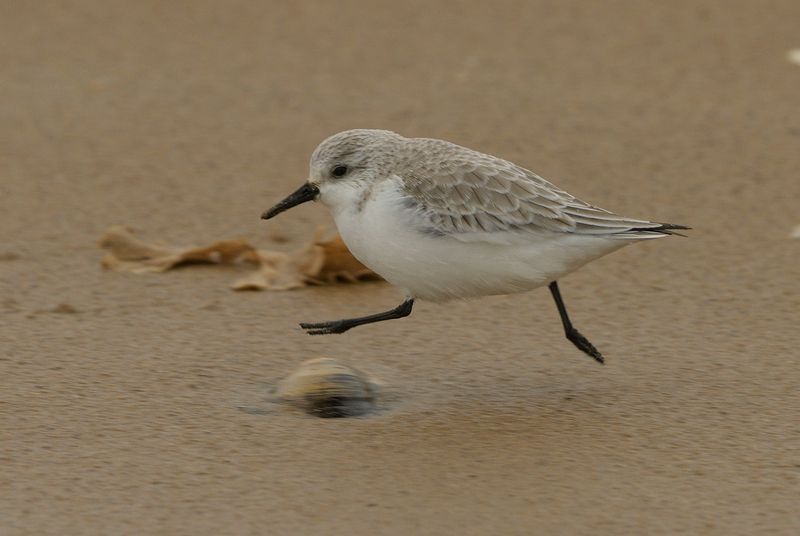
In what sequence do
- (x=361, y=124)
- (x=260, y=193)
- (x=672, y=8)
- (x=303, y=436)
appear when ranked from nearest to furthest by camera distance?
1. (x=303, y=436)
2. (x=260, y=193)
3. (x=361, y=124)
4. (x=672, y=8)

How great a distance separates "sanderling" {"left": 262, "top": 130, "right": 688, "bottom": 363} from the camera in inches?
145

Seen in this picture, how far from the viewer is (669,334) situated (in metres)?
4.27

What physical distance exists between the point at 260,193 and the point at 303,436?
227 centimetres

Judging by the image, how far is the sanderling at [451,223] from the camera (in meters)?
3.68

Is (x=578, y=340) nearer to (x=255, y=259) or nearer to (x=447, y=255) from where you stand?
(x=447, y=255)

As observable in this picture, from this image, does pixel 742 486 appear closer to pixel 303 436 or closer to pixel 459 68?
pixel 303 436

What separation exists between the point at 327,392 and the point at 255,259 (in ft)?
4.44

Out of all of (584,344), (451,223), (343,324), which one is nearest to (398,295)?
(343,324)

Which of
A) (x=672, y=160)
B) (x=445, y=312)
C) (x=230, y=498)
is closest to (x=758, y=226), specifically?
(x=672, y=160)

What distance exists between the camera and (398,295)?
15.4 feet

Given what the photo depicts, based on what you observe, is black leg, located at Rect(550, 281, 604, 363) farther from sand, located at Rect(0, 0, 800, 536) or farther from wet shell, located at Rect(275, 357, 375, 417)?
wet shell, located at Rect(275, 357, 375, 417)

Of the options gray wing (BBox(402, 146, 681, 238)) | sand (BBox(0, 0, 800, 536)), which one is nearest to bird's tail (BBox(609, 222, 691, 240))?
gray wing (BBox(402, 146, 681, 238))

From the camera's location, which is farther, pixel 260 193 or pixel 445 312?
pixel 260 193

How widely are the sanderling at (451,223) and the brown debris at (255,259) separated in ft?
2.78
